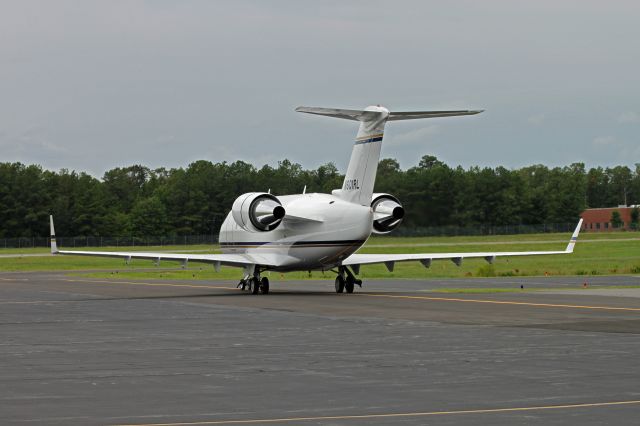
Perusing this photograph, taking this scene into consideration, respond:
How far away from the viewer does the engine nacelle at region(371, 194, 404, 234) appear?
44438 mm

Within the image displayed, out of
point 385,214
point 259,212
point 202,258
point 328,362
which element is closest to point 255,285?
point 202,258

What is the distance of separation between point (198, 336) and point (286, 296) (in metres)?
19.1

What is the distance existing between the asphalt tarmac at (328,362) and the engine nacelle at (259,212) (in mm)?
6616

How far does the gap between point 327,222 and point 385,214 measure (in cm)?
249

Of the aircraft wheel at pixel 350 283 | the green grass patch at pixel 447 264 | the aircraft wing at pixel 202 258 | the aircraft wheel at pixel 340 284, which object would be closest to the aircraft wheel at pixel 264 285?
the aircraft wing at pixel 202 258

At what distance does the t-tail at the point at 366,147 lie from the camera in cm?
4297

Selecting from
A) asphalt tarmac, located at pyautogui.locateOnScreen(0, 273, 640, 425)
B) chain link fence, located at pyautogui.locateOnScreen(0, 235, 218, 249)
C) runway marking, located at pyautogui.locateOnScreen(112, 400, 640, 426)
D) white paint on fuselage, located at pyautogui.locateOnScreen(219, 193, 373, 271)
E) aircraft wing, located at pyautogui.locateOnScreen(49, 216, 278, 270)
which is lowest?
runway marking, located at pyautogui.locateOnScreen(112, 400, 640, 426)

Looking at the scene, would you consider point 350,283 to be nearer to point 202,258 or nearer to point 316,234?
point 316,234

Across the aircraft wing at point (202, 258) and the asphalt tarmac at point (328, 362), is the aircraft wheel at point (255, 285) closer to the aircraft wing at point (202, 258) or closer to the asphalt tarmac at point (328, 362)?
the aircraft wing at point (202, 258)

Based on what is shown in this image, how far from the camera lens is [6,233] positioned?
162125 millimetres

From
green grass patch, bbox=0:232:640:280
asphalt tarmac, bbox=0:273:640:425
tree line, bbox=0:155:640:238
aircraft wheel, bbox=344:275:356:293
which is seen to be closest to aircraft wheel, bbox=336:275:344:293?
aircraft wheel, bbox=344:275:356:293

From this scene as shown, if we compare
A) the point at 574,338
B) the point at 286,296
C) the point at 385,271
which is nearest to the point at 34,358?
the point at 574,338

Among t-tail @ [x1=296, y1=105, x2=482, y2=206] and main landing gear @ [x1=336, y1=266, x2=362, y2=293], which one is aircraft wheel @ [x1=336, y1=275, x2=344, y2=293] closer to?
main landing gear @ [x1=336, y1=266, x2=362, y2=293]

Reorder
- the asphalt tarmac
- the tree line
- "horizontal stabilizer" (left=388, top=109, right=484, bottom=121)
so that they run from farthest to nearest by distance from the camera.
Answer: the tree line, "horizontal stabilizer" (left=388, top=109, right=484, bottom=121), the asphalt tarmac
